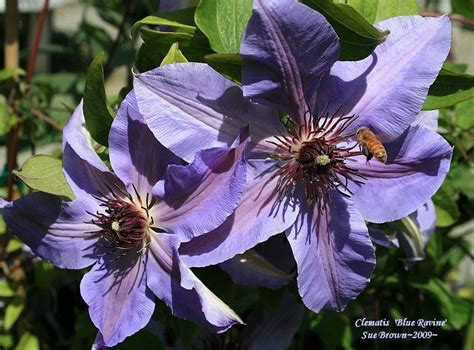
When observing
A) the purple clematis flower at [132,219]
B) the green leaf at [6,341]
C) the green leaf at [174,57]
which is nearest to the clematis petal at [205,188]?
the purple clematis flower at [132,219]

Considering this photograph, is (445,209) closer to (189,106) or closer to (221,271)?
(221,271)

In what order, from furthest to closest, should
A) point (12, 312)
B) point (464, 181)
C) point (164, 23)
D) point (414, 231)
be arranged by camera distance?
point (464, 181), point (12, 312), point (414, 231), point (164, 23)

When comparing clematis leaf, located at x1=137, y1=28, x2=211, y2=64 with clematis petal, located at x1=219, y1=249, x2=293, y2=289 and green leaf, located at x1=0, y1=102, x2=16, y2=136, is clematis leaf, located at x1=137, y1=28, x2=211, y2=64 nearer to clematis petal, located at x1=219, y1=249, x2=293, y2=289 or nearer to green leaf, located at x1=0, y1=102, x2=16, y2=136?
clematis petal, located at x1=219, y1=249, x2=293, y2=289

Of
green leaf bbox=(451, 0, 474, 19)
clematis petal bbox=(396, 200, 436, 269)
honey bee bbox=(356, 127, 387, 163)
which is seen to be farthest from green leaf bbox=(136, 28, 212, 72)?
green leaf bbox=(451, 0, 474, 19)

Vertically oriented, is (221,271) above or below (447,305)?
above

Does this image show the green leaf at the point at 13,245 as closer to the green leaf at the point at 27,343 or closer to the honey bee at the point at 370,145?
the green leaf at the point at 27,343

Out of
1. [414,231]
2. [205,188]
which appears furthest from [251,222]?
[414,231]
